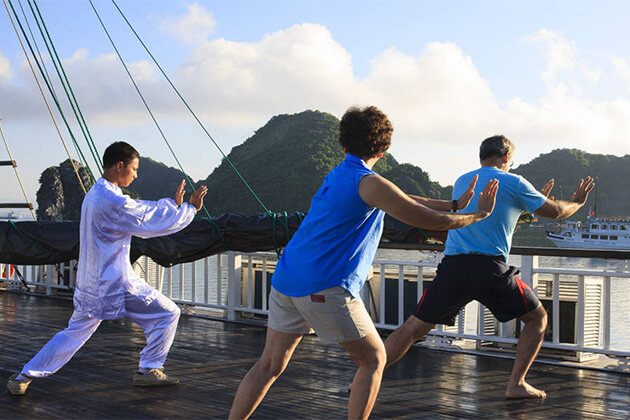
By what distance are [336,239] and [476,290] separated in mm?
1635

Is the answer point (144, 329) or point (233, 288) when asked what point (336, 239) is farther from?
point (233, 288)

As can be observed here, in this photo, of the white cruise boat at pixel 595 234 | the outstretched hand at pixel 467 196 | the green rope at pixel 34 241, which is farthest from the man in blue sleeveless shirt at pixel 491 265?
the white cruise boat at pixel 595 234

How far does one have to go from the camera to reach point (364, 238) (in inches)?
123

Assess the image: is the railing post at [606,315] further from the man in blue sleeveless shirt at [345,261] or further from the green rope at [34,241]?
the green rope at [34,241]

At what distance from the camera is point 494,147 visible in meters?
4.55

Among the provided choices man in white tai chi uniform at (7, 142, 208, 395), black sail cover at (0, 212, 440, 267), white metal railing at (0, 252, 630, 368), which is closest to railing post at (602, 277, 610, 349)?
white metal railing at (0, 252, 630, 368)

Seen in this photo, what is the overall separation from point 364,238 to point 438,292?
154cm

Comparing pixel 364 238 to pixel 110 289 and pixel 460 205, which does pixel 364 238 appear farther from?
pixel 110 289

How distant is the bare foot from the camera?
188 inches

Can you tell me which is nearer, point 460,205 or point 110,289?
point 460,205

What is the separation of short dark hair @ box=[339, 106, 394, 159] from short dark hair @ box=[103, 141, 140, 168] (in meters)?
1.90

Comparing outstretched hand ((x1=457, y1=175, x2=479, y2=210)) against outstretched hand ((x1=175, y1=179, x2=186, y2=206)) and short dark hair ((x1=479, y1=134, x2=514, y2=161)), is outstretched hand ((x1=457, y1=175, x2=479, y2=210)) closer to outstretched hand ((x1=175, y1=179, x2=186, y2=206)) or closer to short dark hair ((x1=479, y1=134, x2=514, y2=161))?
short dark hair ((x1=479, y1=134, x2=514, y2=161))

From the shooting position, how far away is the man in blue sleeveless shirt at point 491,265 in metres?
4.40

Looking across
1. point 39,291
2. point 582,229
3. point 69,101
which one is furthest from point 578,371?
point 582,229
